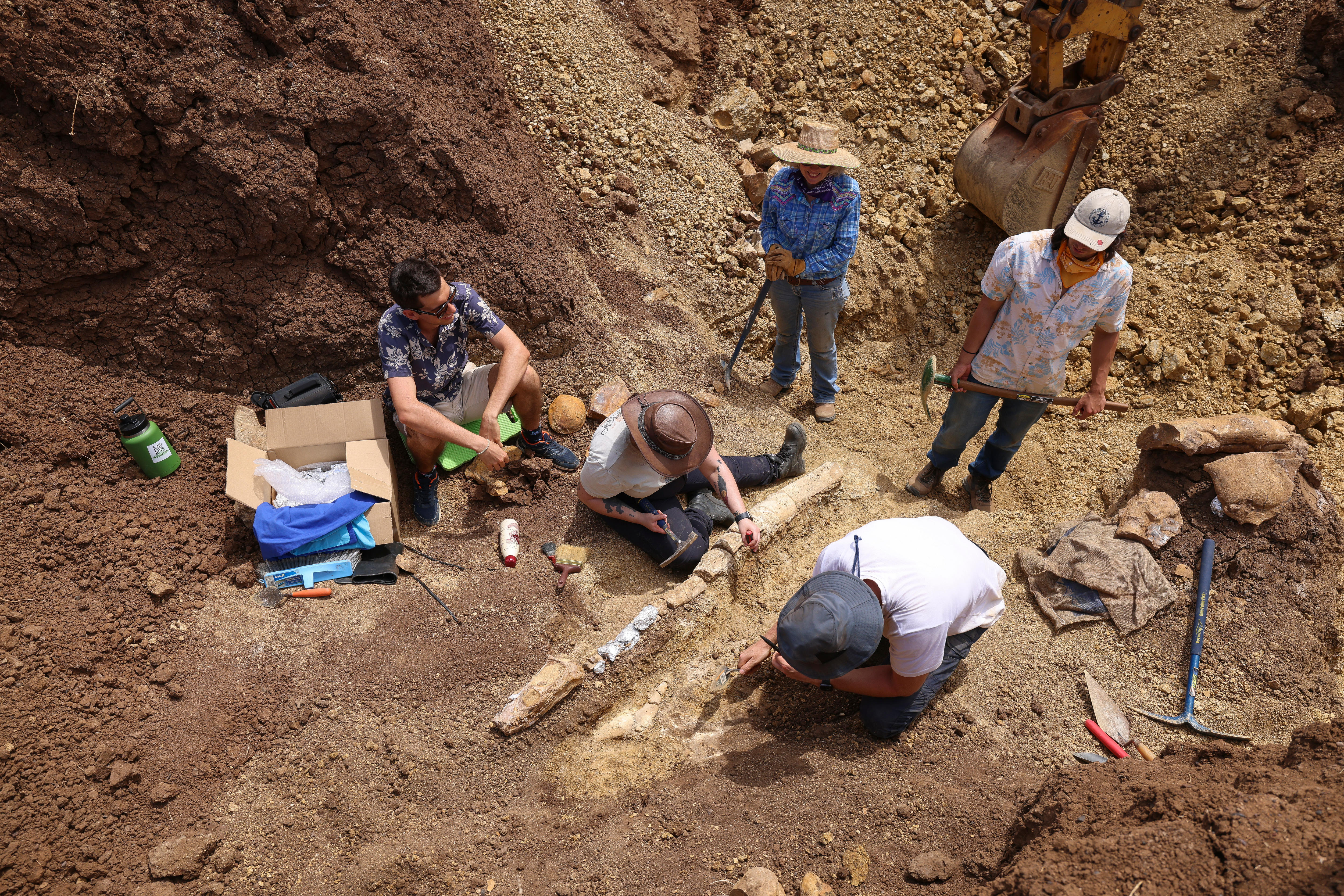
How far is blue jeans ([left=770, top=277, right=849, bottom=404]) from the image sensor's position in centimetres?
498

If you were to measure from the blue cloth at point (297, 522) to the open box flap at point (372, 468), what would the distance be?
10 cm

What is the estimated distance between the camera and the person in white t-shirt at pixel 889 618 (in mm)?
2697

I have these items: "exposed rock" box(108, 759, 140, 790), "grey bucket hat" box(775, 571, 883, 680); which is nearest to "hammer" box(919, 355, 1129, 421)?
"grey bucket hat" box(775, 571, 883, 680)

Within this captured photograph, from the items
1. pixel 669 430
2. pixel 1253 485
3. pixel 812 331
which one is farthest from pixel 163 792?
pixel 1253 485

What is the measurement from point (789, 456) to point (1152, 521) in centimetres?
205

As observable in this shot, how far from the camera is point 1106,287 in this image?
3611mm

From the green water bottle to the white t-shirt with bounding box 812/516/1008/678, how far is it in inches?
144

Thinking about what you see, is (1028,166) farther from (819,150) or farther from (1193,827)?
(1193,827)

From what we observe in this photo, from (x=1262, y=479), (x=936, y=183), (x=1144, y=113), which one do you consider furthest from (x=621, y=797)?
(x=1144, y=113)

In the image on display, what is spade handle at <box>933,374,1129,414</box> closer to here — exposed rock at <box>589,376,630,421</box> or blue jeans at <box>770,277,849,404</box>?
blue jeans at <box>770,277,849,404</box>

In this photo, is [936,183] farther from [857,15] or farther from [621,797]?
[621,797]

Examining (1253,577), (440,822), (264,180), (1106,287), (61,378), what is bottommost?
(440,822)

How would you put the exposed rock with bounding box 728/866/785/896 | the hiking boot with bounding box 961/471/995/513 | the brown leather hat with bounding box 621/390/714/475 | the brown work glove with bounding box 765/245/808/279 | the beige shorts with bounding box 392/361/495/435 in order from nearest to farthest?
the exposed rock with bounding box 728/866/785/896
the brown leather hat with bounding box 621/390/714/475
the beige shorts with bounding box 392/361/495/435
the brown work glove with bounding box 765/245/808/279
the hiking boot with bounding box 961/471/995/513

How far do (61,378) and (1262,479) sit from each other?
648 cm
